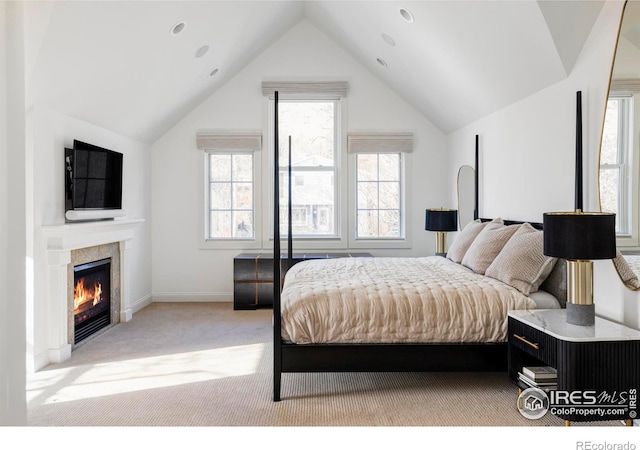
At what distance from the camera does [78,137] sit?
4.09 meters

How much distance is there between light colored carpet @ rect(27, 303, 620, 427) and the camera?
101 inches

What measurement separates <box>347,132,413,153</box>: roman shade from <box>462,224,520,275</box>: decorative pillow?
2300 millimetres

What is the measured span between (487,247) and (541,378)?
1189mm

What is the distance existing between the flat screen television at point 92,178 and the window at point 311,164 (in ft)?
6.54

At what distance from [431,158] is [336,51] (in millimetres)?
1710

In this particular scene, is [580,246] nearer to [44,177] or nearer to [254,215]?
[44,177]

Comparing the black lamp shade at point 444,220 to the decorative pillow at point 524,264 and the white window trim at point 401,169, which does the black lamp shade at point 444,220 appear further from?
the decorative pillow at point 524,264

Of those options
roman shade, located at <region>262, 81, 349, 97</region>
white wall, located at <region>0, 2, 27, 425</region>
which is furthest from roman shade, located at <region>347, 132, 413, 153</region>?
white wall, located at <region>0, 2, 27, 425</region>

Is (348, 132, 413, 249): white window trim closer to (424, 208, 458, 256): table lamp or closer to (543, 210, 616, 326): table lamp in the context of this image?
(424, 208, 458, 256): table lamp

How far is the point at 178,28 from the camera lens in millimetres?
3803

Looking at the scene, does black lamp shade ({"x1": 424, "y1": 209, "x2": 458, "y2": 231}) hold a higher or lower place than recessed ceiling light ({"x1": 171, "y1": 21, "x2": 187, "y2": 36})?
lower

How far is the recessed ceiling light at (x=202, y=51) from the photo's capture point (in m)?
4.38

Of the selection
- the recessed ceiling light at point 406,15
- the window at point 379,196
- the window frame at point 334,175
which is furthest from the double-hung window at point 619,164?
the window frame at point 334,175
